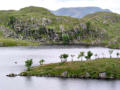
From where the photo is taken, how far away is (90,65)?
186875mm

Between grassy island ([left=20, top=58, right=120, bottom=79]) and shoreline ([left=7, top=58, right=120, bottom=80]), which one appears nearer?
shoreline ([left=7, top=58, right=120, bottom=80])

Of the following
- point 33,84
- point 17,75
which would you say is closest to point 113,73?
point 33,84

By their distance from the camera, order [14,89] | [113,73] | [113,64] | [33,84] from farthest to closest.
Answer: [113,64] → [113,73] → [33,84] → [14,89]

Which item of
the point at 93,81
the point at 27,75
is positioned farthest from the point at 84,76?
the point at 27,75

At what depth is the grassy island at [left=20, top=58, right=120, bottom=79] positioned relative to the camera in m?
174

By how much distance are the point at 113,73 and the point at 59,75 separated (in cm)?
4368

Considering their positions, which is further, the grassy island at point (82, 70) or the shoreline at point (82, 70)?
the grassy island at point (82, 70)

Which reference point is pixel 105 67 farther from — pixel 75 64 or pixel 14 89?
pixel 14 89

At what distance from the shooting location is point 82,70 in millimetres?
179750

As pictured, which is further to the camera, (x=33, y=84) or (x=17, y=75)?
(x=17, y=75)

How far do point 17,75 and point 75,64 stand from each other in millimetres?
50994

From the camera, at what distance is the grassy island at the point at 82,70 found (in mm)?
174250

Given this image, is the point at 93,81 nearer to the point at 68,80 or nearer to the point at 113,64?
the point at 68,80

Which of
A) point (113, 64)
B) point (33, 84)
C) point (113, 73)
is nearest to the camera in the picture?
point (33, 84)
